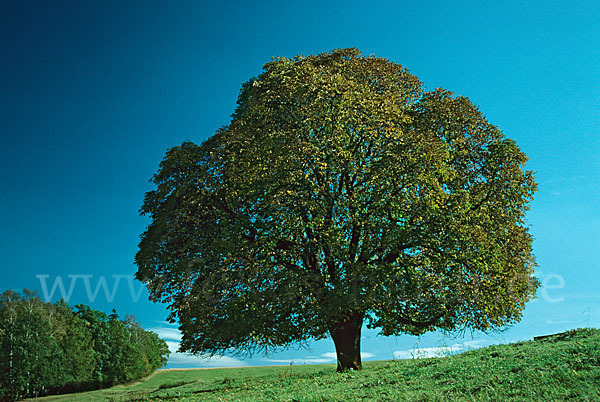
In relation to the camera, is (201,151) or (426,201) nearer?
(426,201)

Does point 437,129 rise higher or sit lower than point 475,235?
higher

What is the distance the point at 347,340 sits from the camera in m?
20.3

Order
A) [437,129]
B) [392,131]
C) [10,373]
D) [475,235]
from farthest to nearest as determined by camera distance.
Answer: [10,373] < [437,129] < [392,131] < [475,235]

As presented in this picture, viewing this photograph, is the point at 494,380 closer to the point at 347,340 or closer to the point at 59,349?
the point at 347,340

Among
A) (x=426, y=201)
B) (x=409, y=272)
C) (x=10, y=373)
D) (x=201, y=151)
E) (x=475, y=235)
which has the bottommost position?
(x=10, y=373)

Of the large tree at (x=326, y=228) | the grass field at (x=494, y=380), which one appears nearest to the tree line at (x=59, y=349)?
the large tree at (x=326, y=228)

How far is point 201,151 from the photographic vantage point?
2097 centimetres

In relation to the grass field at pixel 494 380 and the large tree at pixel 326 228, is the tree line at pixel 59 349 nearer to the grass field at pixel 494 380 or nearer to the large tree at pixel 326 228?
the large tree at pixel 326 228

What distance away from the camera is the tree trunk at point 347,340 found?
20062 mm

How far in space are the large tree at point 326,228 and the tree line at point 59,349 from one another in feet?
88.3

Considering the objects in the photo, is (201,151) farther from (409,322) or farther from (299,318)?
(409,322)

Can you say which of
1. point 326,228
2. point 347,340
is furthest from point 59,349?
point 326,228

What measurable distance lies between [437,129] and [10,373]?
41.1m

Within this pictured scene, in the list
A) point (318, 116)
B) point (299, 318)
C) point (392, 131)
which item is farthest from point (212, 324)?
point (392, 131)
